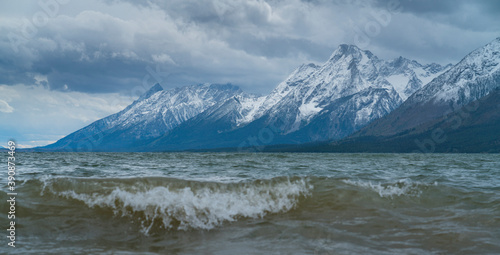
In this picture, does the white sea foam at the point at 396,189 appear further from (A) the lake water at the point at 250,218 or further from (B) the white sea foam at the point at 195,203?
(B) the white sea foam at the point at 195,203

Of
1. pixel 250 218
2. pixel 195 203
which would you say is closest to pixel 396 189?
pixel 250 218

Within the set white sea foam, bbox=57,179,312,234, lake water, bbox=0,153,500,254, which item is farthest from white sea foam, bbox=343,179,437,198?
white sea foam, bbox=57,179,312,234

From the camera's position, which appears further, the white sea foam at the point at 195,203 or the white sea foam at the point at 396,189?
the white sea foam at the point at 396,189

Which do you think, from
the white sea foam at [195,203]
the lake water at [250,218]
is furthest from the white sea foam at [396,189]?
the white sea foam at [195,203]

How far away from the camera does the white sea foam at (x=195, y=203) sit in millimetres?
17188

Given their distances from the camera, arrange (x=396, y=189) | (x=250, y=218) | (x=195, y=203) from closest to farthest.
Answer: (x=250, y=218), (x=195, y=203), (x=396, y=189)

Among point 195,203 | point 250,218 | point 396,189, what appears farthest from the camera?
point 396,189

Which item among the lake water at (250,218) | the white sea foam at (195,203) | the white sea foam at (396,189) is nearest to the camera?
the lake water at (250,218)

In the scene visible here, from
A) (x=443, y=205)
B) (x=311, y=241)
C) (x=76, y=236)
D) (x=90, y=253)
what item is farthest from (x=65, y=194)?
(x=443, y=205)

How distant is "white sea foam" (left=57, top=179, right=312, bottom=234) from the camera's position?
1719 cm

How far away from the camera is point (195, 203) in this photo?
18.8 metres

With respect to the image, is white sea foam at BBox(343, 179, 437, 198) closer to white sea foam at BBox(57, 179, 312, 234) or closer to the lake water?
the lake water

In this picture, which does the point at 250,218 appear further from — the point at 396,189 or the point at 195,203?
the point at 396,189

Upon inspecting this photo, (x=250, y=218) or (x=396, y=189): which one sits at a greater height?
(x=396, y=189)
